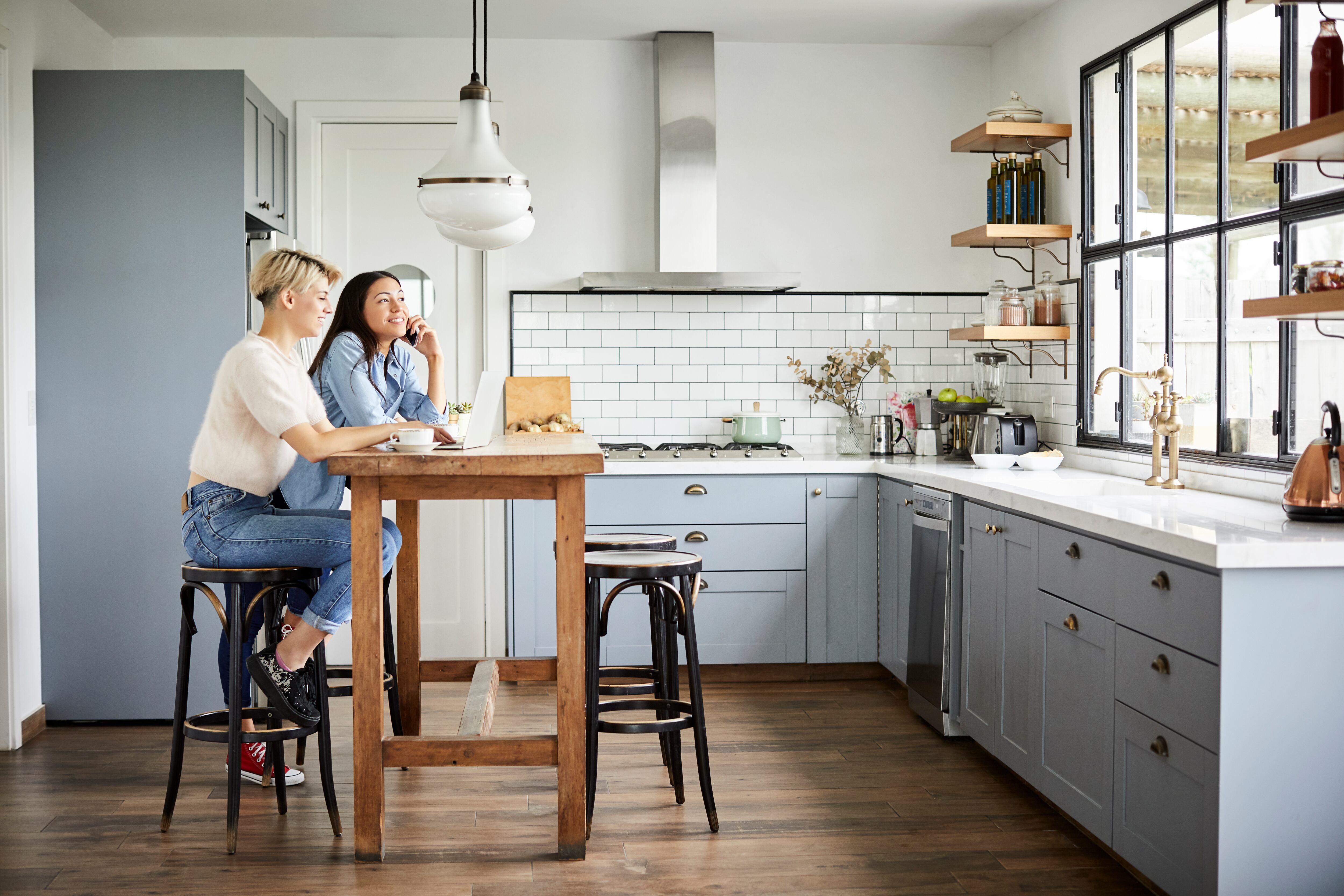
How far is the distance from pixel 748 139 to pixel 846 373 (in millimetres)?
1130

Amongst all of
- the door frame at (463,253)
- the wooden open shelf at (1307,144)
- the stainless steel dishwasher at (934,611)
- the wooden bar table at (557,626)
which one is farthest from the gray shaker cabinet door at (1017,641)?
the door frame at (463,253)

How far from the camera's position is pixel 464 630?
4840 millimetres

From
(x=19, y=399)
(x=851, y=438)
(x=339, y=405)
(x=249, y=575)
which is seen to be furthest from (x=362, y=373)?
(x=851, y=438)

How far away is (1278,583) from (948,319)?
2.98 meters

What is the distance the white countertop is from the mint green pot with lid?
0.22 m

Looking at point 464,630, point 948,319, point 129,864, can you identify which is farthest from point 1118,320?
point 129,864

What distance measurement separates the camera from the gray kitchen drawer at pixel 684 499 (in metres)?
4.40

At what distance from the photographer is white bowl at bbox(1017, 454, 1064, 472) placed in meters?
3.89

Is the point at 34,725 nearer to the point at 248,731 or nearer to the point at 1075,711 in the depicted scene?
the point at 248,731

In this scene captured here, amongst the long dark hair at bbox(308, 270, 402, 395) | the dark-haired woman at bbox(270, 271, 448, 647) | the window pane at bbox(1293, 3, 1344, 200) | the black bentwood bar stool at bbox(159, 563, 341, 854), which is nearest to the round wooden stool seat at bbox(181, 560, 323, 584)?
the black bentwood bar stool at bbox(159, 563, 341, 854)

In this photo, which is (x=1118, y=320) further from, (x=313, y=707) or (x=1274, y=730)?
(x=313, y=707)

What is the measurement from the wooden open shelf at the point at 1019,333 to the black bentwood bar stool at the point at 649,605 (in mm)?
1667

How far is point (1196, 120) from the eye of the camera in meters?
3.46

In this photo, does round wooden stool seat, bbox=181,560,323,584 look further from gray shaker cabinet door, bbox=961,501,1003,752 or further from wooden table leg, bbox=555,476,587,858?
gray shaker cabinet door, bbox=961,501,1003,752
